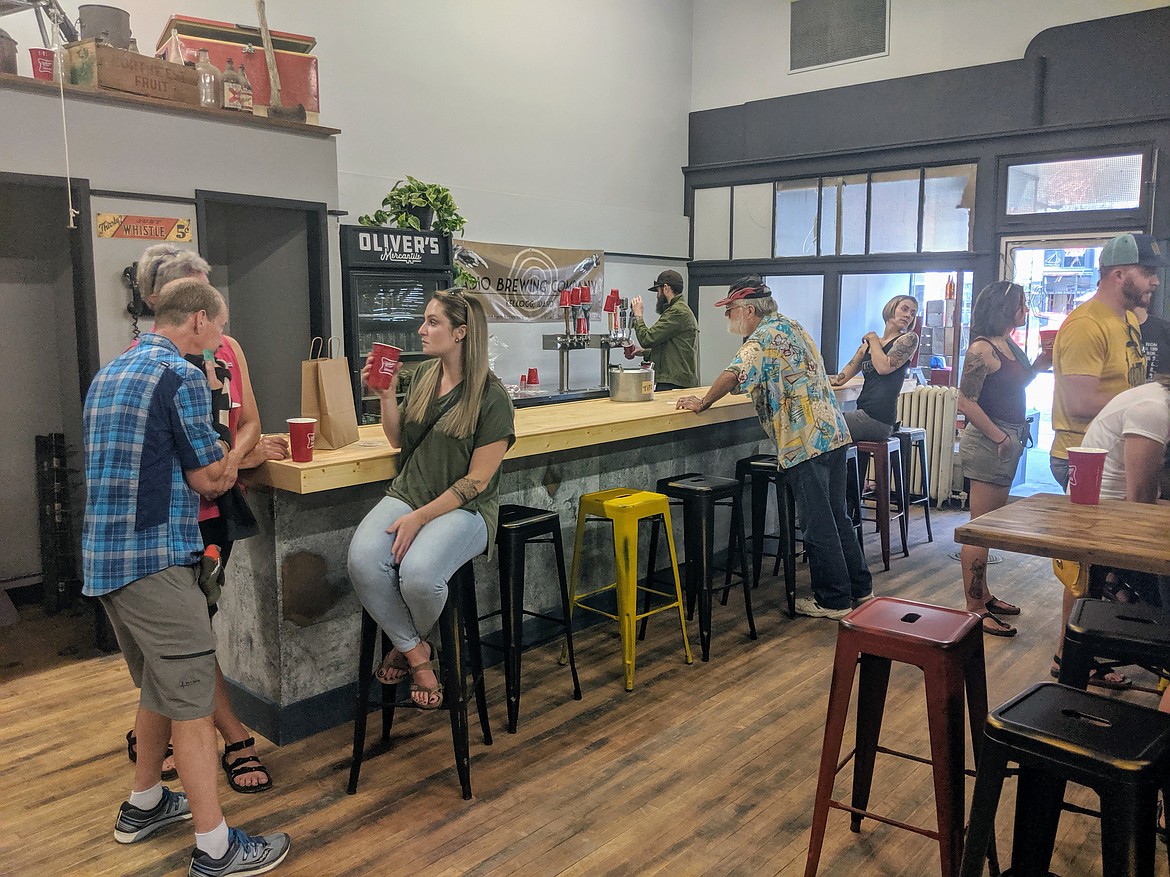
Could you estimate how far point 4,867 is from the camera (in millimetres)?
2328

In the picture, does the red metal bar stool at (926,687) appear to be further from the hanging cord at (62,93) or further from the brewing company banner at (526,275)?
the brewing company banner at (526,275)

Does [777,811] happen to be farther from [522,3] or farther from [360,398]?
[522,3]

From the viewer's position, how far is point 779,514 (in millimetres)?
4234

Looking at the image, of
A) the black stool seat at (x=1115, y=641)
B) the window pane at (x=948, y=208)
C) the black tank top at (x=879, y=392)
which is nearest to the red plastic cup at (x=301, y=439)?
the black stool seat at (x=1115, y=641)

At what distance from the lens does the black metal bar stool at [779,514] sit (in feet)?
14.0

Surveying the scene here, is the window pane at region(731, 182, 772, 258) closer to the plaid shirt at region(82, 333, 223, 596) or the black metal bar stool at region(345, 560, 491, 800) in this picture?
the black metal bar stool at region(345, 560, 491, 800)

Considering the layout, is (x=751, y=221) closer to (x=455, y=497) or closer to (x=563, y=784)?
(x=455, y=497)

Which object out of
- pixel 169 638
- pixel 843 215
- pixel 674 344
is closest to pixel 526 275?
pixel 674 344

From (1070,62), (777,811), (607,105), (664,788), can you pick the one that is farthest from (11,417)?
(1070,62)

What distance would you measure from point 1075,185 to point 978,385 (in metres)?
3.40

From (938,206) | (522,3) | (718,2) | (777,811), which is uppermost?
(718,2)

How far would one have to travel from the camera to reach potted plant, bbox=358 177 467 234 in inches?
211

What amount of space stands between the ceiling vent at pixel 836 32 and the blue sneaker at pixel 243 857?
7.55 meters

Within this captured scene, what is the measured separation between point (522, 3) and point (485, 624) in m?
5.47
